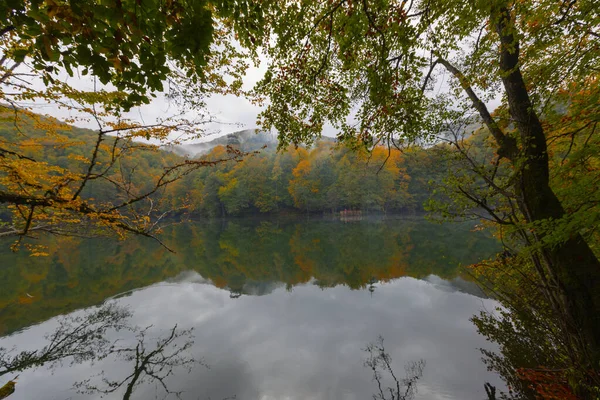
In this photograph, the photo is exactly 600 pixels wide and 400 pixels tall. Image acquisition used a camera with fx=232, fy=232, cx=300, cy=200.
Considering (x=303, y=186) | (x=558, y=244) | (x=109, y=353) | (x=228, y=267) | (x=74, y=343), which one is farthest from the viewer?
(x=303, y=186)

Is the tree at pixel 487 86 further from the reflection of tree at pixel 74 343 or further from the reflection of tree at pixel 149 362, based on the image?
the reflection of tree at pixel 74 343

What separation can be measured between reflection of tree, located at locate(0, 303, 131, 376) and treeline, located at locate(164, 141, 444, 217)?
4118 centimetres

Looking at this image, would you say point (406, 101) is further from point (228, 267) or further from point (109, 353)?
point (228, 267)

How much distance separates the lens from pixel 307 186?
163 ft

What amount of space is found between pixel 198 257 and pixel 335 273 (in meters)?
11.8

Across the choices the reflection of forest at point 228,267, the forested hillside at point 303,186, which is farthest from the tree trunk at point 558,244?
the forested hillside at point 303,186

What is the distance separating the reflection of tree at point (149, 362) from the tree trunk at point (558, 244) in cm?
720

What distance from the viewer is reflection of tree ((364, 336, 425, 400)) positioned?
4977 millimetres

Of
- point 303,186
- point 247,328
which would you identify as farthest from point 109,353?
point 303,186

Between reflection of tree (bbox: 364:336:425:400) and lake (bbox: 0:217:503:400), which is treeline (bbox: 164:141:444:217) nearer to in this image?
lake (bbox: 0:217:503:400)

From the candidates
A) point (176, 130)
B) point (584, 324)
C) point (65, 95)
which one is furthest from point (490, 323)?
point (65, 95)

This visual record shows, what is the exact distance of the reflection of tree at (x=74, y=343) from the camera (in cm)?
637

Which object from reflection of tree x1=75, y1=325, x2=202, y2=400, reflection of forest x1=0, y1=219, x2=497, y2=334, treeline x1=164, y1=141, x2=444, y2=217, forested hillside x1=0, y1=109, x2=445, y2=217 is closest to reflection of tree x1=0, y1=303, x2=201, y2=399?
reflection of tree x1=75, y1=325, x2=202, y2=400

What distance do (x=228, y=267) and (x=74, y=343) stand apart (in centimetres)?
922
